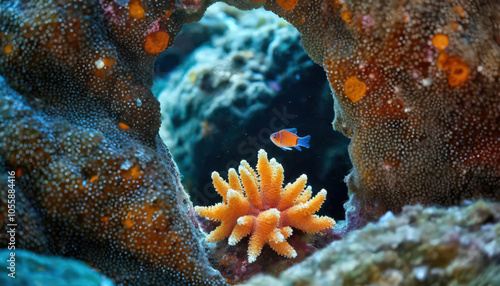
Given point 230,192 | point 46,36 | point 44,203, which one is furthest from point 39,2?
point 230,192

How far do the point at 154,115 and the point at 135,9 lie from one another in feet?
2.73

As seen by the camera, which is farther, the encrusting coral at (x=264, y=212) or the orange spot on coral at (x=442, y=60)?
the encrusting coral at (x=264, y=212)

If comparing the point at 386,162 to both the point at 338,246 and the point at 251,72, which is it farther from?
the point at 251,72

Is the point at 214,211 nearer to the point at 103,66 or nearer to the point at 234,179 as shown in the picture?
the point at 234,179

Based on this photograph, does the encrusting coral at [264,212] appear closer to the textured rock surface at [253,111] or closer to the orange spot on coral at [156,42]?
the textured rock surface at [253,111]

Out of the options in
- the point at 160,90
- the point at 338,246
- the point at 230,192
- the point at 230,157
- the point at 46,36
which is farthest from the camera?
the point at 160,90

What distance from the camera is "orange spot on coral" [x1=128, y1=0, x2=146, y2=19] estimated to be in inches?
97.6

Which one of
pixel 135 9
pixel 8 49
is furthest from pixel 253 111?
pixel 8 49

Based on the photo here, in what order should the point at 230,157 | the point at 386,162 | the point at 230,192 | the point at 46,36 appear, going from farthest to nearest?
the point at 230,157 < the point at 230,192 < the point at 386,162 < the point at 46,36

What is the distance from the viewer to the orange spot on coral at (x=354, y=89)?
2449 millimetres

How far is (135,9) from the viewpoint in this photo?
2488 millimetres

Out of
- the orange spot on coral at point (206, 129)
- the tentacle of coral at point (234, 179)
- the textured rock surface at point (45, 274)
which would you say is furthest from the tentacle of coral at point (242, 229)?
the orange spot on coral at point (206, 129)

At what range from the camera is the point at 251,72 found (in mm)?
4695

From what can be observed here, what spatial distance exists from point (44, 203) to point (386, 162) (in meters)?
2.42
